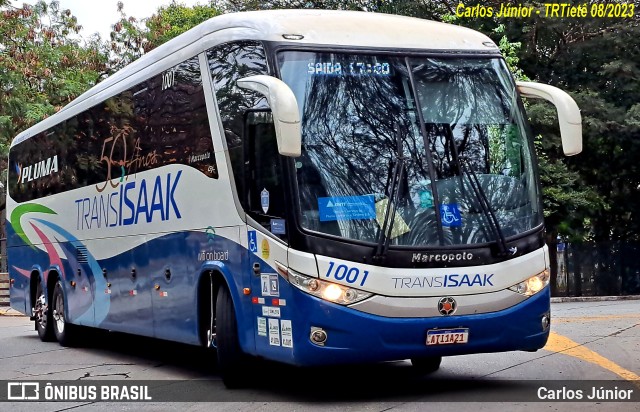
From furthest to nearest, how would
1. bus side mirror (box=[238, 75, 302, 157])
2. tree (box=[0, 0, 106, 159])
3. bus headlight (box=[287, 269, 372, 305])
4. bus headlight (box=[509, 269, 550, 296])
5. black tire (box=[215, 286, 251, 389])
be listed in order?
tree (box=[0, 0, 106, 159])
black tire (box=[215, 286, 251, 389])
bus headlight (box=[509, 269, 550, 296])
bus headlight (box=[287, 269, 372, 305])
bus side mirror (box=[238, 75, 302, 157])

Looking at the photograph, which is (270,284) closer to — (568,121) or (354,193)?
(354,193)

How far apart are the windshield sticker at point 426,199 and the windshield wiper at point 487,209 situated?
0.45 meters

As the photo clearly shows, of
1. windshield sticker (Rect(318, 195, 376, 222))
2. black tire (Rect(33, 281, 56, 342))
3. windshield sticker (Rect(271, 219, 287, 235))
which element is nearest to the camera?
windshield sticker (Rect(318, 195, 376, 222))

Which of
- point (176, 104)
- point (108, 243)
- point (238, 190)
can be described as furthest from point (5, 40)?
point (238, 190)

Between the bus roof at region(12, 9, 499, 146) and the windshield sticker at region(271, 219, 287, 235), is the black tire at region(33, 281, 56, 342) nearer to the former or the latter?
the bus roof at region(12, 9, 499, 146)

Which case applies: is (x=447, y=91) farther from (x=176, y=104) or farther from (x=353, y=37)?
(x=176, y=104)

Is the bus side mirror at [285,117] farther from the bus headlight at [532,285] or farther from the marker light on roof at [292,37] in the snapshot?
the bus headlight at [532,285]

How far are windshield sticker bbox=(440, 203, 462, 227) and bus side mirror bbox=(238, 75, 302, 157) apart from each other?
1537 millimetres

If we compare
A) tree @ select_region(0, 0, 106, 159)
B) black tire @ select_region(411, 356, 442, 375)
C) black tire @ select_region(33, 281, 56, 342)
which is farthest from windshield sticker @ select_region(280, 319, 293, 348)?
tree @ select_region(0, 0, 106, 159)

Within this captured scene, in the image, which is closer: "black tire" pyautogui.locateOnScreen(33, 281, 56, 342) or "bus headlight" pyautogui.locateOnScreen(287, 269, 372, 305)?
"bus headlight" pyautogui.locateOnScreen(287, 269, 372, 305)

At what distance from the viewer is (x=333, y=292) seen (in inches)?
353

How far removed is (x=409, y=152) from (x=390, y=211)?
0.64 meters

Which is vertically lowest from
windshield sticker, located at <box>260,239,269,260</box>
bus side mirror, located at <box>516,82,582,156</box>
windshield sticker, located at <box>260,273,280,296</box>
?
windshield sticker, located at <box>260,273,280,296</box>

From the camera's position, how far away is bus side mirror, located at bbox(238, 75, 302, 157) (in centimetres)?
851
